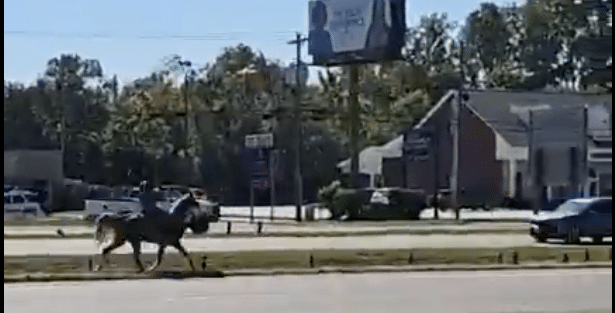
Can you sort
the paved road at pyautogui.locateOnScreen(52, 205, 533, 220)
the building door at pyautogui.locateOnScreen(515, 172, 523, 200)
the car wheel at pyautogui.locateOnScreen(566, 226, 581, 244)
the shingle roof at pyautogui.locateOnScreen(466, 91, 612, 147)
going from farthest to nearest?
the building door at pyautogui.locateOnScreen(515, 172, 523, 200) → the paved road at pyautogui.locateOnScreen(52, 205, 533, 220) → the shingle roof at pyautogui.locateOnScreen(466, 91, 612, 147) → the car wheel at pyautogui.locateOnScreen(566, 226, 581, 244)

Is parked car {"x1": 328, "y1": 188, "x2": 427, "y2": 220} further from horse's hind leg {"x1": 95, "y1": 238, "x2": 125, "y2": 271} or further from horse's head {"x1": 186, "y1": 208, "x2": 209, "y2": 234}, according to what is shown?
horse's hind leg {"x1": 95, "y1": 238, "x2": 125, "y2": 271}

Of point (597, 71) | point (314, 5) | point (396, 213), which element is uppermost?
point (314, 5)

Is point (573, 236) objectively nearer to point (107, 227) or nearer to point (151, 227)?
point (151, 227)

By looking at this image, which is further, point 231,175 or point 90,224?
point 231,175

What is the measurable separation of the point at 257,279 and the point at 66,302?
5.19 meters

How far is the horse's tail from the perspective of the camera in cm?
2323

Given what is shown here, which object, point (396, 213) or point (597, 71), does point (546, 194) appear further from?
point (597, 71)

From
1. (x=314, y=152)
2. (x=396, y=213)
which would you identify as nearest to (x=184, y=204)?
(x=396, y=213)

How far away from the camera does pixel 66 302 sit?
17047 mm

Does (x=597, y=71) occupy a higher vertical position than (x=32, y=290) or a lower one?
higher

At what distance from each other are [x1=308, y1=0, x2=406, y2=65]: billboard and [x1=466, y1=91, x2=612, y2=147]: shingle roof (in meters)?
8.16

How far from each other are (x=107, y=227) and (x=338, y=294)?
6847 mm

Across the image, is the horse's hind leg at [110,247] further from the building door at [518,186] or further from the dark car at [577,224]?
the building door at [518,186]

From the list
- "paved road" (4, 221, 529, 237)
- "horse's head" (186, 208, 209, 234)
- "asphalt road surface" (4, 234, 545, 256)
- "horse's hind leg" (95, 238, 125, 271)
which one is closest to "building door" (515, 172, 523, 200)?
"paved road" (4, 221, 529, 237)
